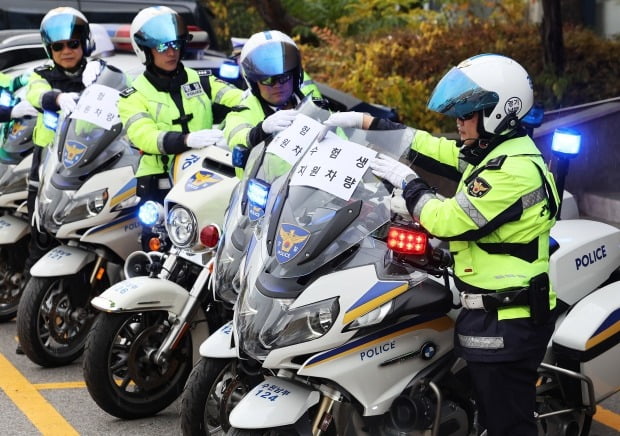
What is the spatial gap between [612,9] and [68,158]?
9.25m

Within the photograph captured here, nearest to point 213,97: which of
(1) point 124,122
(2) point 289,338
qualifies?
(1) point 124,122

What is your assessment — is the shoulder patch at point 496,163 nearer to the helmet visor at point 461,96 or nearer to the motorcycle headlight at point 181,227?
the helmet visor at point 461,96

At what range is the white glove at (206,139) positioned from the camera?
252 inches

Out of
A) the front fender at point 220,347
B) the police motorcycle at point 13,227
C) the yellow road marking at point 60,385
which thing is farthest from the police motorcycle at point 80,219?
the front fender at point 220,347

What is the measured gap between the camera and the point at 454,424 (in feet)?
15.9

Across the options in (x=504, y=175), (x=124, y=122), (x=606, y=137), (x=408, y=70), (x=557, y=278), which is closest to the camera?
(x=504, y=175)

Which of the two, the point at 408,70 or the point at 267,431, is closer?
the point at 267,431

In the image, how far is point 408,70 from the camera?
503 inches

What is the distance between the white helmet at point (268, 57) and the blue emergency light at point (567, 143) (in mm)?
1393

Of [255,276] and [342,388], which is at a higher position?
[255,276]

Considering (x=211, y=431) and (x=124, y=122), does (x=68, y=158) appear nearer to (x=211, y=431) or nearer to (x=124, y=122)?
(x=124, y=122)

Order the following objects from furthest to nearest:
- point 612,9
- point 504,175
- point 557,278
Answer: point 612,9
point 557,278
point 504,175

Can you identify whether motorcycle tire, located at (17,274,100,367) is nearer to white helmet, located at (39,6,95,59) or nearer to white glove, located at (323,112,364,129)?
white helmet, located at (39,6,95,59)

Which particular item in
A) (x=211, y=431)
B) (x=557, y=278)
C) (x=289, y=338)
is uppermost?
(x=289, y=338)
